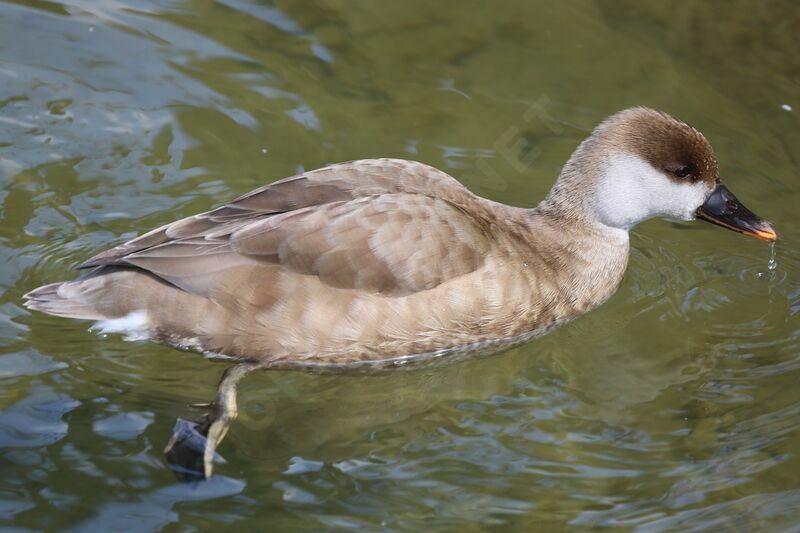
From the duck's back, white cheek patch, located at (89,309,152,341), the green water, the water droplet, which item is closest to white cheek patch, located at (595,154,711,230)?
the green water

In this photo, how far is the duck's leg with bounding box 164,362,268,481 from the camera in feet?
15.2

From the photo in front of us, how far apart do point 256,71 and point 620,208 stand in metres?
2.79

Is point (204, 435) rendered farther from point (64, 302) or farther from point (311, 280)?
point (64, 302)

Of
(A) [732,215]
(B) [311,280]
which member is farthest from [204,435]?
(A) [732,215]

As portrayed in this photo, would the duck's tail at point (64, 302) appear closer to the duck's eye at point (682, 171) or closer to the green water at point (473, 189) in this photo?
the green water at point (473, 189)

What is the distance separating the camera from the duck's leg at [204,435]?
463 cm

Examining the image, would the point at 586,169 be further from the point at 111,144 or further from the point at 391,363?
the point at 111,144

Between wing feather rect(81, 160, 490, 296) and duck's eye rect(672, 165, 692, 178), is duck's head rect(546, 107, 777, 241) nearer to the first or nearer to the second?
duck's eye rect(672, 165, 692, 178)

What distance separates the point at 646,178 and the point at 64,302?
2988mm

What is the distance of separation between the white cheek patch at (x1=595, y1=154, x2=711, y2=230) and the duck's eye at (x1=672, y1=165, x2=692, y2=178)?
0.15 feet

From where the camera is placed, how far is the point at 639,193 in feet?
19.4

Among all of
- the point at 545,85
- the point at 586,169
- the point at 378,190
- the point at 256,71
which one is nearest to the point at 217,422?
the point at 378,190

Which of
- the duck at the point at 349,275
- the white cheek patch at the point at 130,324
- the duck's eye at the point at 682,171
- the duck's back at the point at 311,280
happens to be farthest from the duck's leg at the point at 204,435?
the duck's eye at the point at 682,171

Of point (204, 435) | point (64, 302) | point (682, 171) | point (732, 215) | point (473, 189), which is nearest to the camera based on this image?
point (204, 435)
